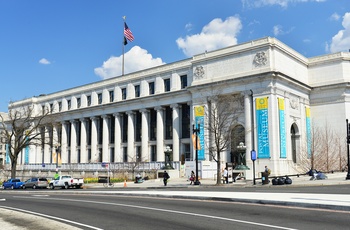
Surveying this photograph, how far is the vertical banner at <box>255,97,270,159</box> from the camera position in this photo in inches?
2121

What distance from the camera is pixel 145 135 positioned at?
73750 millimetres

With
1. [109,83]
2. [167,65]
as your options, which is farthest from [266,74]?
[109,83]

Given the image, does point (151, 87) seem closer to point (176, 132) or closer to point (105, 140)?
point (176, 132)

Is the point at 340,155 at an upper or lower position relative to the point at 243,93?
lower

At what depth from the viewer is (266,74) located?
54281mm

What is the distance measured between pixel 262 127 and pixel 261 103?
3.39m

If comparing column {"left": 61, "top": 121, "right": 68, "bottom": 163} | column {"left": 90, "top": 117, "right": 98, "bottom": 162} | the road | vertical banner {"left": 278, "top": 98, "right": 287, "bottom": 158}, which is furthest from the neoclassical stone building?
the road

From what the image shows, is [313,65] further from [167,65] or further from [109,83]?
[109,83]

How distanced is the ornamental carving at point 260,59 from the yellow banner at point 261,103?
16.6ft

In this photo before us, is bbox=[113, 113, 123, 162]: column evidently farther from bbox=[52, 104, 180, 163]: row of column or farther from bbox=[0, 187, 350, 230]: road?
bbox=[0, 187, 350, 230]: road

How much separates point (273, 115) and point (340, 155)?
13.7m

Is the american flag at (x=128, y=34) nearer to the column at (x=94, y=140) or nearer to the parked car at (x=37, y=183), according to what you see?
the column at (x=94, y=140)

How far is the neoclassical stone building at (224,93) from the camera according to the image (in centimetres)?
5500

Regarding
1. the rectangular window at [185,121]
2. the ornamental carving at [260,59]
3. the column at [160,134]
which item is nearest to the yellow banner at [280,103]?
the ornamental carving at [260,59]
